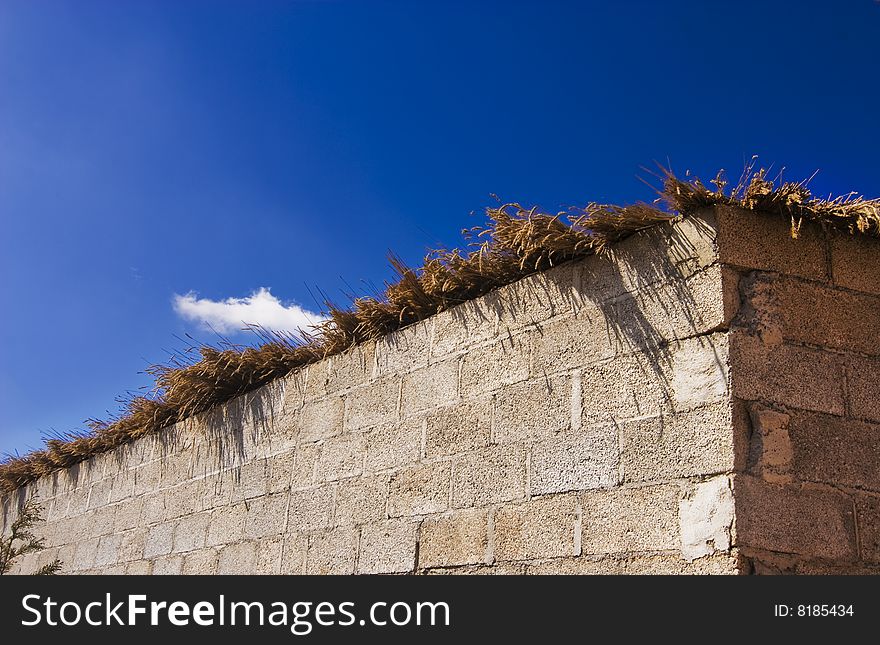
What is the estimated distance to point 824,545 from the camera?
285 centimetres

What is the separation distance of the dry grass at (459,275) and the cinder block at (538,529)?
0.97 m

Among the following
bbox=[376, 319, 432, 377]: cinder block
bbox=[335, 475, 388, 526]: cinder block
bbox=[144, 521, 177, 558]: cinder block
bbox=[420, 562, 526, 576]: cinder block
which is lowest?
bbox=[420, 562, 526, 576]: cinder block

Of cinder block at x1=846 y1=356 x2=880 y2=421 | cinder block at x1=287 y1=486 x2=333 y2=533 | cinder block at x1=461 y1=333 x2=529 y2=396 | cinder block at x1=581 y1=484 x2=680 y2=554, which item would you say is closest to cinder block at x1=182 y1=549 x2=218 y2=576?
cinder block at x1=287 y1=486 x2=333 y2=533

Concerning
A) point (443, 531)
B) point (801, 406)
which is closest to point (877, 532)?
point (801, 406)

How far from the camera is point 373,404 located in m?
4.30

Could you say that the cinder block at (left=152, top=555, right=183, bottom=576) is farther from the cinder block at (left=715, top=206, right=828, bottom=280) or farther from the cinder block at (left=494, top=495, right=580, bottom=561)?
the cinder block at (left=715, top=206, right=828, bottom=280)

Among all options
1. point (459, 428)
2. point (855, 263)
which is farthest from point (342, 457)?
point (855, 263)

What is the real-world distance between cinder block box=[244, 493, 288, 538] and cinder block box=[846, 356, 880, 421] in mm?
2764

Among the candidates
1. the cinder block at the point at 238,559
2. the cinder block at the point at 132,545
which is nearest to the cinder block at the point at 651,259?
the cinder block at the point at 238,559

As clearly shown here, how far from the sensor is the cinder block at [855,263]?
10.6ft

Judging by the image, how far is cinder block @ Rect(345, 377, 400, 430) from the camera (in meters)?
4.19
